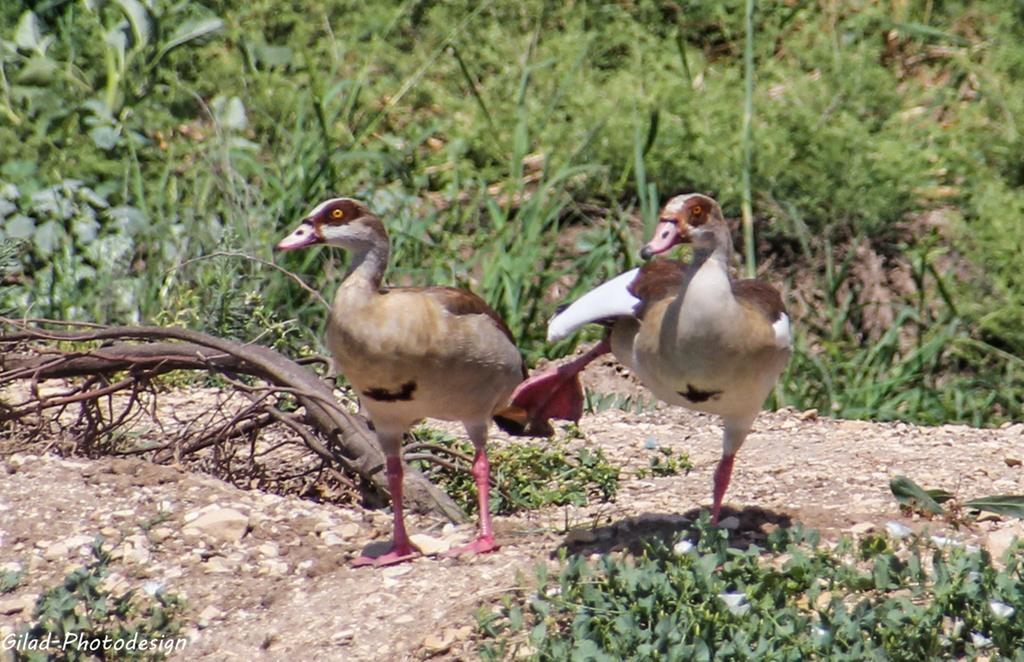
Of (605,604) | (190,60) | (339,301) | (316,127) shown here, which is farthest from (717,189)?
(605,604)

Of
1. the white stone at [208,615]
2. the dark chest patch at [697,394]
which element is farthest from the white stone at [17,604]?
the dark chest patch at [697,394]

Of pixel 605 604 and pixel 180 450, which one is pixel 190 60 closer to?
pixel 180 450

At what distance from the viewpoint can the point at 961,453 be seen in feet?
20.1

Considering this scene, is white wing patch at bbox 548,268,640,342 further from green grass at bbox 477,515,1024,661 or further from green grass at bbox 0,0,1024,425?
green grass at bbox 0,0,1024,425

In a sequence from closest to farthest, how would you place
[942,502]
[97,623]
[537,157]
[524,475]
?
1. [97,623]
2. [942,502]
3. [524,475]
4. [537,157]

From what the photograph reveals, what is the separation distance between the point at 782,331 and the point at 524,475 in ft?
4.09

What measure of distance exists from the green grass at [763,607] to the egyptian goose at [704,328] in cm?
44

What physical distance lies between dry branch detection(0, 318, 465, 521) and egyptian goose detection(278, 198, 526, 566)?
45cm

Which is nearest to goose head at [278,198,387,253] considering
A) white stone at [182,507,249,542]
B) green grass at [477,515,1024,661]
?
white stone at [182,507,249,542]

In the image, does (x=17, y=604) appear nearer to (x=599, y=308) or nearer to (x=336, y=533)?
(x=336, y=533)

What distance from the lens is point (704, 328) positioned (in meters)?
4.68

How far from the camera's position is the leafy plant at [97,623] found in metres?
4.30

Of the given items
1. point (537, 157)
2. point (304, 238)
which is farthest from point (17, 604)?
point (537, 157)

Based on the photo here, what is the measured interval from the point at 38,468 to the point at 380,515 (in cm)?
117
